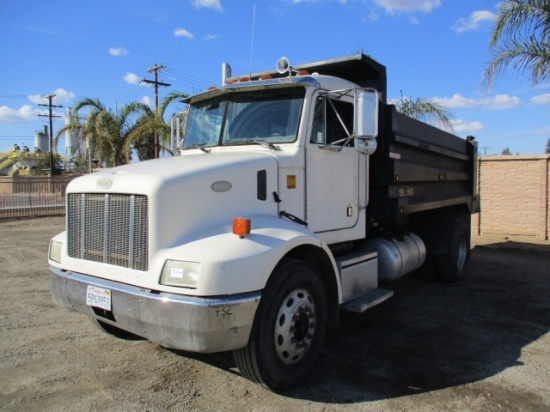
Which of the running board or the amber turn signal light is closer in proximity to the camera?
the amber turn signal light

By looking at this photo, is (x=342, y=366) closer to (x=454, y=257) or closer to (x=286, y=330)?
(x=286, y=330)

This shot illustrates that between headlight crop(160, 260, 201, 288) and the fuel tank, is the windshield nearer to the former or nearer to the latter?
headlight crop(160, 260, 201, 288)

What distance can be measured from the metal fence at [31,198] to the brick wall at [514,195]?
624 inches

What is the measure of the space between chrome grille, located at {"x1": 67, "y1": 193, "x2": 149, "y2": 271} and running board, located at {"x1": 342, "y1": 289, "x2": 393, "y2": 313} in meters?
2.12

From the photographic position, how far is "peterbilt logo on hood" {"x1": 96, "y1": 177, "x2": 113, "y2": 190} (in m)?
3.87

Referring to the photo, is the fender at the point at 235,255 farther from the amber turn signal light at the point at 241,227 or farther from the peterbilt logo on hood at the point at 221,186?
the peterbilt logo on hood at the point at 221,186

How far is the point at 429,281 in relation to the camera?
→ 8453mm

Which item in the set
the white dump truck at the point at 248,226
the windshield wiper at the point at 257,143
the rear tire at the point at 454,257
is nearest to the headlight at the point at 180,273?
the white dump truck at the point at 248,226

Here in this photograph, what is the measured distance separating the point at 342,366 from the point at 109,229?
247cm

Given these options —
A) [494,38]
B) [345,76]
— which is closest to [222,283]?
[345,76]

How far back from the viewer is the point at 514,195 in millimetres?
13375

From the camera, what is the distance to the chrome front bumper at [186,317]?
129 inches

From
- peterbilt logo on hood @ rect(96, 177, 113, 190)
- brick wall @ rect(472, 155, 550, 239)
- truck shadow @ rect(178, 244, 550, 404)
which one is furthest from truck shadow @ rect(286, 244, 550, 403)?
brick wall @ rect(472, 155, 550, 239)

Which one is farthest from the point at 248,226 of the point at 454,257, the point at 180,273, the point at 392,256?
the point at 454,257
